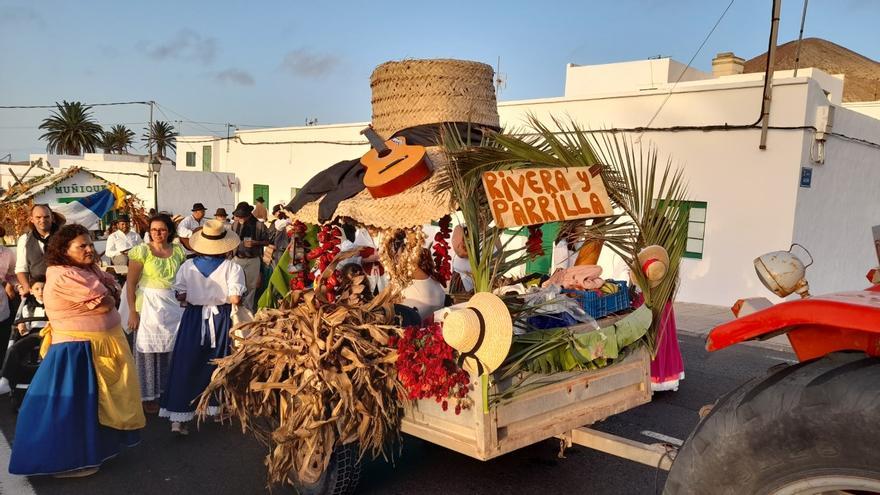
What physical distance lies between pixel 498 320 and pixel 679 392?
14.8 feet

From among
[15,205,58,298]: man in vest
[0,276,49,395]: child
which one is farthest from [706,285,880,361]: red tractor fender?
[15,205,58,298]: man in vest

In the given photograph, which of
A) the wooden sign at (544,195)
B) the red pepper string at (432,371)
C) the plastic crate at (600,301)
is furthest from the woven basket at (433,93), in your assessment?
the red pepper string at (432,371)

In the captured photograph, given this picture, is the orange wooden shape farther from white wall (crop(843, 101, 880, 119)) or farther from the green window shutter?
the green window shutter

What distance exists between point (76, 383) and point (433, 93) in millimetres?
3362

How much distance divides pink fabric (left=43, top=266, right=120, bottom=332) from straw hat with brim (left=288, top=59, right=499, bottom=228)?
5.41ft

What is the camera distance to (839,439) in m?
1.65

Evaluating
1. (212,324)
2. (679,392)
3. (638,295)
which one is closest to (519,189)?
(638,295)

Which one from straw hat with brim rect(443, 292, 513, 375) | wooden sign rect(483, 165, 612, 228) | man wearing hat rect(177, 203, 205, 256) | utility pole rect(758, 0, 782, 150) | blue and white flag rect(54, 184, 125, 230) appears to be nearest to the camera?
straw hat with brim rect(443, 292, 513, 375)

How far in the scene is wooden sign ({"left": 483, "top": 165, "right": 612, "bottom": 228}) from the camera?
354cm

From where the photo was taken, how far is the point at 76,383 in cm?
473

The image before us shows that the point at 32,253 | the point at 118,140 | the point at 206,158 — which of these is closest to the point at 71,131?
the point at 118,140

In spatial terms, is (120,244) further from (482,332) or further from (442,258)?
(482,332)

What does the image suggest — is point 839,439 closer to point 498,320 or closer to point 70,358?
point 498,320

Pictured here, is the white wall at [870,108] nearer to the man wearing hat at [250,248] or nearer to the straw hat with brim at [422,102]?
the man wearing hat at [250,248]
